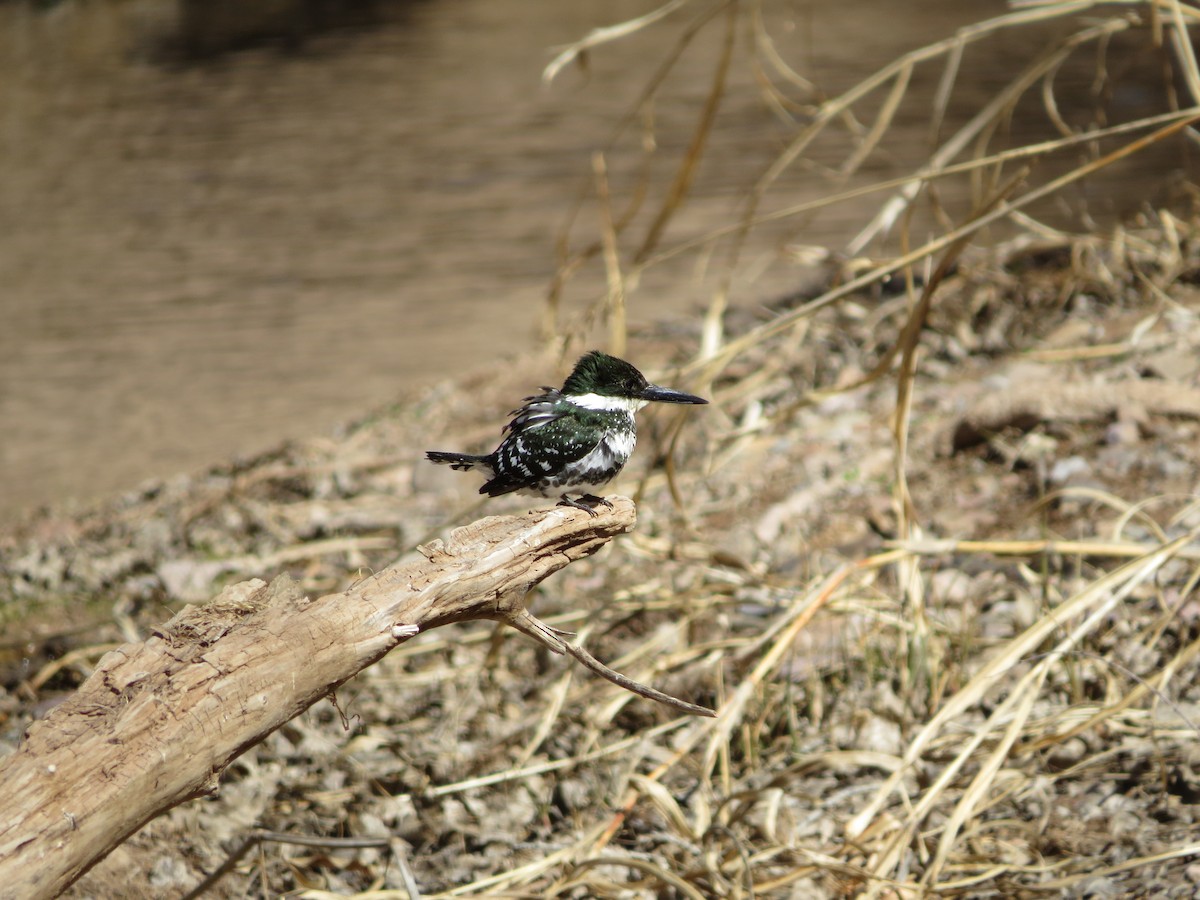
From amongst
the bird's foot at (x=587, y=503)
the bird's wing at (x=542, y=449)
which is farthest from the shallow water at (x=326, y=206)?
the bird's foot at (x=587, y=503)

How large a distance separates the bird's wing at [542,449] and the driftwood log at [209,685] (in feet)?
1.30

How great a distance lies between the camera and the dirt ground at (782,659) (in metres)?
2.79

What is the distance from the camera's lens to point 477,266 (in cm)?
816

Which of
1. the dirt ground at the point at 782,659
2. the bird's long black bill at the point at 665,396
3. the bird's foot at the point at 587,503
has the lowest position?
the dirt ground at the point at 782,659

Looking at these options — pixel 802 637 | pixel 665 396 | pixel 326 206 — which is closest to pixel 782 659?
pixel 802 637

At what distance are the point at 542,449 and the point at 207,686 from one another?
93 centimetres

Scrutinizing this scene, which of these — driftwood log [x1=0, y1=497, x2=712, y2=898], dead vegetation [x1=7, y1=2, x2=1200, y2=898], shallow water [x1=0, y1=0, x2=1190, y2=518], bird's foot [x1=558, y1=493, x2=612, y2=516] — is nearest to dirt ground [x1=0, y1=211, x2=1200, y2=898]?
dead vegetation [x1=7, y1=2, x2=1200, y2=898]

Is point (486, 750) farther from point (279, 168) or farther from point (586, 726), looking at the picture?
point (279, 168)

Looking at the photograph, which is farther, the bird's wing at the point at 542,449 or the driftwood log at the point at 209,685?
the bird's wing at the point at 542,449

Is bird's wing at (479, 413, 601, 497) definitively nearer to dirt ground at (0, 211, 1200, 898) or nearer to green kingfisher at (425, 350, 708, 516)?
green kingfisher at (425, 350, 708, 516)

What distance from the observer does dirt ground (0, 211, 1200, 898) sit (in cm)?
279

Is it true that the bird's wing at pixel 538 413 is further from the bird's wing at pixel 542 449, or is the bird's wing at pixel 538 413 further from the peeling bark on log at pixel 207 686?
the peeling bark on log at pixel 207 686

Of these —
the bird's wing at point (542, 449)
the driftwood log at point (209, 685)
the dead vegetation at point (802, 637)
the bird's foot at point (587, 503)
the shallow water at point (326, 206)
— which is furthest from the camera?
the shallow water at point (326, 206)

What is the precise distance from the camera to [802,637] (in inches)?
143
